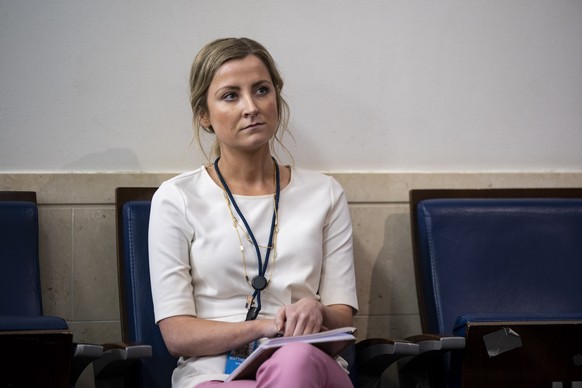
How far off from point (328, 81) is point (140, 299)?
106cm

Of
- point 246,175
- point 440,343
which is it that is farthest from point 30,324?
point 440,343

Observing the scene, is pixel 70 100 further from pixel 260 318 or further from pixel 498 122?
pixel 498 122

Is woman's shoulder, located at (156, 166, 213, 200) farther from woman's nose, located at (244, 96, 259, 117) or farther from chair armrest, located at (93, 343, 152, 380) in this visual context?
chair armrest, located at (93, 343, 152, 380)

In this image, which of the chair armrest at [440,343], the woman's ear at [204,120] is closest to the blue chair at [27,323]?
the woman's ear at [204,120]

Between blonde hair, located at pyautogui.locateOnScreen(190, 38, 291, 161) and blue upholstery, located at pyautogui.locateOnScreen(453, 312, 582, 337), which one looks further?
blonde hair, located at pyautogui.locateOnScreen(190, 38, 291, 161)

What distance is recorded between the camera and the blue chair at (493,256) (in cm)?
266

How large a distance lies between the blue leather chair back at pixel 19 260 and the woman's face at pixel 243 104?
707mm

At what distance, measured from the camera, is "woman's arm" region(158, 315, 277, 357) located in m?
2.07

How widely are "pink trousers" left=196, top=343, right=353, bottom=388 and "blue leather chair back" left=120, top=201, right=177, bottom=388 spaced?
0.60m

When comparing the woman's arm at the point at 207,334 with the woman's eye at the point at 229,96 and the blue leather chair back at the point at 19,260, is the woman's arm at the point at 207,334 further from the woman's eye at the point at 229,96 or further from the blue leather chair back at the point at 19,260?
the woman's eye at the point at 229,96

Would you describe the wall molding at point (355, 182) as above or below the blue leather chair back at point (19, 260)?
above

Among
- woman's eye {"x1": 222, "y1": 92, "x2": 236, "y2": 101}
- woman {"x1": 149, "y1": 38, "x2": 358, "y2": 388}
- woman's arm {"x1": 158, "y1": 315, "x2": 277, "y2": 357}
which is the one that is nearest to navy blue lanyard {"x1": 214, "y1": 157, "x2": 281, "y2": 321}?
woman {"x1": 149, "y1": 38, "x2": 358, "y2": 388}

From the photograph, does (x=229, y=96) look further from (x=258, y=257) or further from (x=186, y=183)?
(x=258, y=257)

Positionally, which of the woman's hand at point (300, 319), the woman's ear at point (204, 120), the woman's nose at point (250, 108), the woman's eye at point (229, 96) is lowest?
the woman's hand at point (300, 319)
